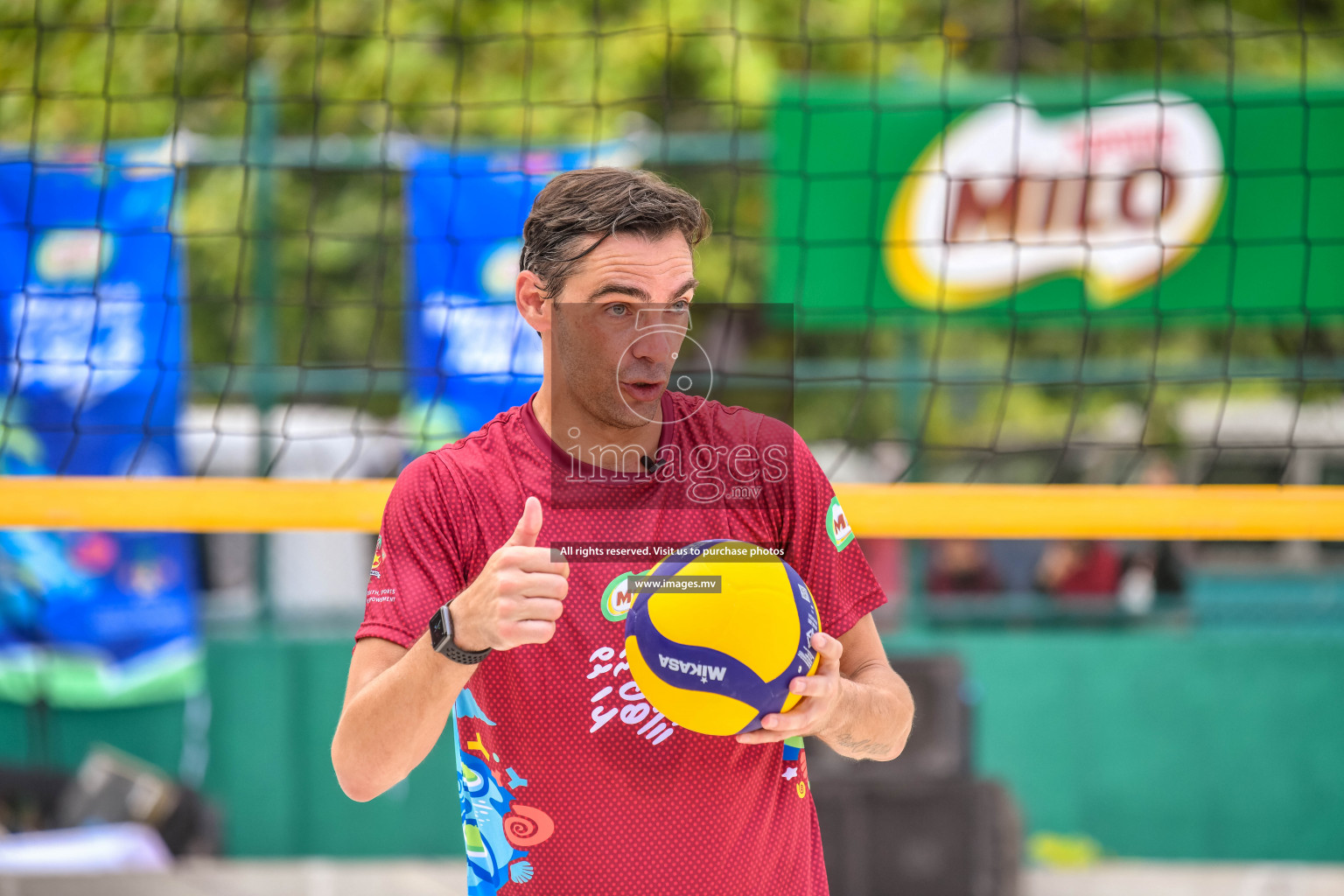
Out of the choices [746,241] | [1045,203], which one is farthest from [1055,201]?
[746,241]

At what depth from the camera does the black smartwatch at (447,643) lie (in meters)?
1.39

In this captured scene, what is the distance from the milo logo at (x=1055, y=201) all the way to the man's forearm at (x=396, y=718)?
15.8ft

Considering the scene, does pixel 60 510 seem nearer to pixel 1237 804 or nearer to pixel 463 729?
pixel 463 729

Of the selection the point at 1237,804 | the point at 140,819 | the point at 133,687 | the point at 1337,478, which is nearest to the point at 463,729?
the point at 140,819

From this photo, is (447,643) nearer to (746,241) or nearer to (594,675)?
(594,675)

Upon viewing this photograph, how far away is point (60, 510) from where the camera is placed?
280cm

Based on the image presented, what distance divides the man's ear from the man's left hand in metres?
0.54

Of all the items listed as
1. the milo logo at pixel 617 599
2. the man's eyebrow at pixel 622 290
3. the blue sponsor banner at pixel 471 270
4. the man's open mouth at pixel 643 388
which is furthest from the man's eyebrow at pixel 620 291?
the blue sponsor banner at pixel 471 270

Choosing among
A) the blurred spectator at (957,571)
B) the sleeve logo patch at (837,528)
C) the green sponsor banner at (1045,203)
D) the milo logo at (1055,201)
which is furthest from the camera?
the blurred spectator at (957,571)

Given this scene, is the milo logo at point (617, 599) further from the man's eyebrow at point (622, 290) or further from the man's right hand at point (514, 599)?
the man's eyebrow at point (622, 290)

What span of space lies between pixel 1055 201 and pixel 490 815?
526 cm

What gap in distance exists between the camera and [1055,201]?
20.0 ft

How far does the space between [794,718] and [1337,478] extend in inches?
341

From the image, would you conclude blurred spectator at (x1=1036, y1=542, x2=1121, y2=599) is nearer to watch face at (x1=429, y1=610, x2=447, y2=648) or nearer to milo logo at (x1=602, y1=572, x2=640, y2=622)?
milo logo at (x1=602, y1=572, x2=640, y2=622)
